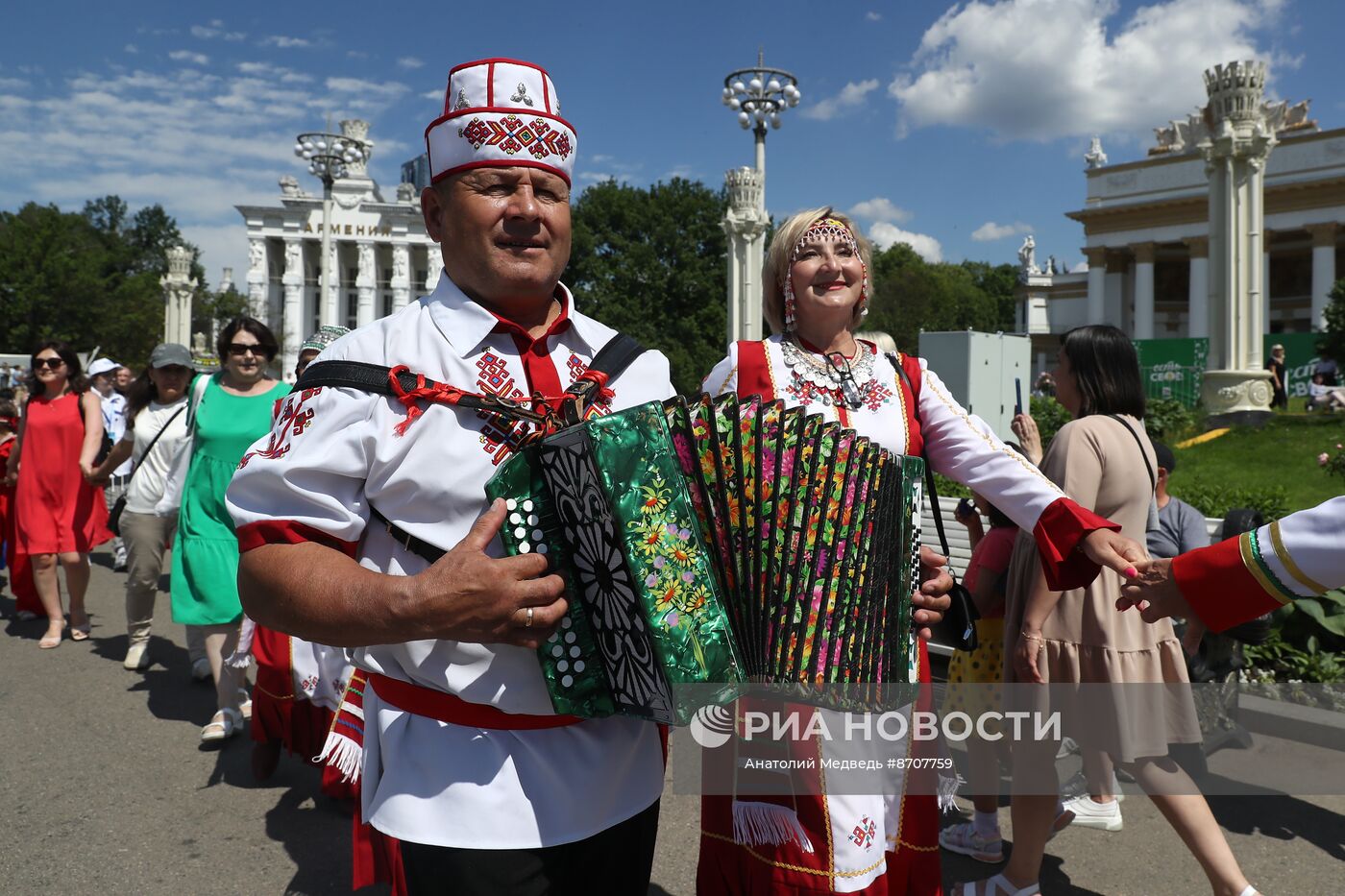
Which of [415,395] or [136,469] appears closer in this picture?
[415,395]

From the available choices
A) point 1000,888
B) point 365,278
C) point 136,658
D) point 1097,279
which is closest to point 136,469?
point 136,658

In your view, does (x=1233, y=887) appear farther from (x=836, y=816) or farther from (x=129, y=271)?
(x=129, y=271)

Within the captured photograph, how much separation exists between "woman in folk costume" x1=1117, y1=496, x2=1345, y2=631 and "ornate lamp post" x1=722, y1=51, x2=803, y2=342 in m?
20.1

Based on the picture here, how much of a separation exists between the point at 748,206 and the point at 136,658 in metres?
19.4

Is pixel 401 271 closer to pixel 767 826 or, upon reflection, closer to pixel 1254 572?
pixel 767 826

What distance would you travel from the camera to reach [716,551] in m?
2.08

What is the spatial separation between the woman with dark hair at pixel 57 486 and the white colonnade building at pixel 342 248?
303ft

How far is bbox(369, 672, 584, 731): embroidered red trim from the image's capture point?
6.02ft

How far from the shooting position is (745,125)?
21.6 metres

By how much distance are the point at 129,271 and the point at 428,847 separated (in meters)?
110

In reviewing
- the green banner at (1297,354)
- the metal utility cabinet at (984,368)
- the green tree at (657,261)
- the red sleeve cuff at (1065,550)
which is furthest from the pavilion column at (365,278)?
the red sleeve cuff at (1065,550)

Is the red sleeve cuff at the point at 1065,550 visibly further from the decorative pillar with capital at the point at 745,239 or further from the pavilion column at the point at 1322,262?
the pavilion column at the point at 1322,262

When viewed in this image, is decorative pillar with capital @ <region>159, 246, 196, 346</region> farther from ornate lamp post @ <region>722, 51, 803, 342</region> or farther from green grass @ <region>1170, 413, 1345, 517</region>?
green grass @ <region>1170, 413, 1345, 517</region>

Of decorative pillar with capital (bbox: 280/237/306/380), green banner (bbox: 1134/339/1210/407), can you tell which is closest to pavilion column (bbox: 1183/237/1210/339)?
green banner (bbox: 1134/339/1210/407)
